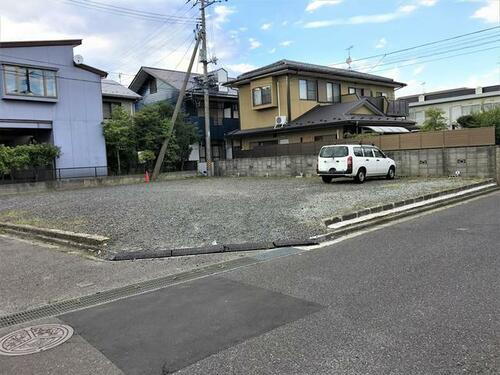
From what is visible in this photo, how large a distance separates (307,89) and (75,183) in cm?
1662

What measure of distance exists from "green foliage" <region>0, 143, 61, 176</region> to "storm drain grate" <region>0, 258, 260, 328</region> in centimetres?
1859

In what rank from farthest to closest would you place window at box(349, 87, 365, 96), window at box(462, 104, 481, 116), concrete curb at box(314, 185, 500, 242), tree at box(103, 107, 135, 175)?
window at box(462, 104, 481, 116) → window at box(349, 87, 365, 96) → tree at box(103, 107, 135, 175) → concrete curb at box(314, 185, 500, 242)

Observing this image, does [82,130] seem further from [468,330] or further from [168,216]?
[468,330]

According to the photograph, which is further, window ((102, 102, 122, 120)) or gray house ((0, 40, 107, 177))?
window ((102, 102, 122, 120))

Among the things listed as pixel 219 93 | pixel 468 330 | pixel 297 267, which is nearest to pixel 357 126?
pixel 219 93

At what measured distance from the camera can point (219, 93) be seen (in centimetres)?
3588

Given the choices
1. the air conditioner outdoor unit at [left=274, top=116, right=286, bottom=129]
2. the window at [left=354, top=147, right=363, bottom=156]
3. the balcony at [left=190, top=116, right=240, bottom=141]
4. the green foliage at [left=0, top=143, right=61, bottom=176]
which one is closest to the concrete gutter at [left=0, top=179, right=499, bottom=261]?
the window at [left=354, top=147, right=363, bottom=156]

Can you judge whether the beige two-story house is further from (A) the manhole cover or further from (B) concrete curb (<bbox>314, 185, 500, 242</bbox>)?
(A) the manhole cover

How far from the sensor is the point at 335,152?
18.0 meters

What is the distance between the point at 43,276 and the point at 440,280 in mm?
5694

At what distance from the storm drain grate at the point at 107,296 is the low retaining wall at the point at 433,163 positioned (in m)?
14.2

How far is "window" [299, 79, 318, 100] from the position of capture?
29.4 meters

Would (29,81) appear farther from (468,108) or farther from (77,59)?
(468,108)

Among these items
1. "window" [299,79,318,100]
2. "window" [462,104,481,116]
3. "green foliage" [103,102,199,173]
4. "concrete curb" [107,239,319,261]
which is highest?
"window" [299,79,318,100]
